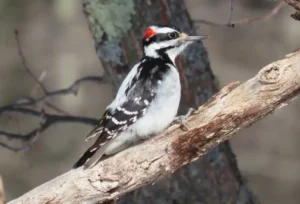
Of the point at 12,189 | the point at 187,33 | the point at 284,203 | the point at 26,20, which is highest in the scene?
the point at 187,33

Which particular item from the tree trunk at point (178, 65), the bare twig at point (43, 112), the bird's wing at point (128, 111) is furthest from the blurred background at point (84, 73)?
the bird's wing at point (128, 111)

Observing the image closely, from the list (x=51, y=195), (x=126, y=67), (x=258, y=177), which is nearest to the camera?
(x=51, y=195)

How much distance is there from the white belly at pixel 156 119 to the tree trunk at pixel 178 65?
0.40 meters

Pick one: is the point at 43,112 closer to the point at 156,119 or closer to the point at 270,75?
the point at 156,119

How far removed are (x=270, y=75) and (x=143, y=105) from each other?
24.9 inches

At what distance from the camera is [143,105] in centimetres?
335

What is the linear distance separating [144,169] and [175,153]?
14 cm

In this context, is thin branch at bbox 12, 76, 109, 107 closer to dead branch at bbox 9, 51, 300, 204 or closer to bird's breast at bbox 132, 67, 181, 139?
bird's breast at bbox 132, 67, 181, 139

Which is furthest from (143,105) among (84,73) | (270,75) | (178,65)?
(84,73)

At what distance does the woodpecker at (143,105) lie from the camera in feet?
10.7

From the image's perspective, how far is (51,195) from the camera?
3.01m

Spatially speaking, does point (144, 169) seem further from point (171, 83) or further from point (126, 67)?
point (126, 67)

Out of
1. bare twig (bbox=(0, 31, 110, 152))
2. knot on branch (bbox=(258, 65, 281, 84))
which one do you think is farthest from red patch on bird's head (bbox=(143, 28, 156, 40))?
knot on branch (bbox=(258, 65, 281, 84))

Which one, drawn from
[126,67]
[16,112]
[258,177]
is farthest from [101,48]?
[258,177]
